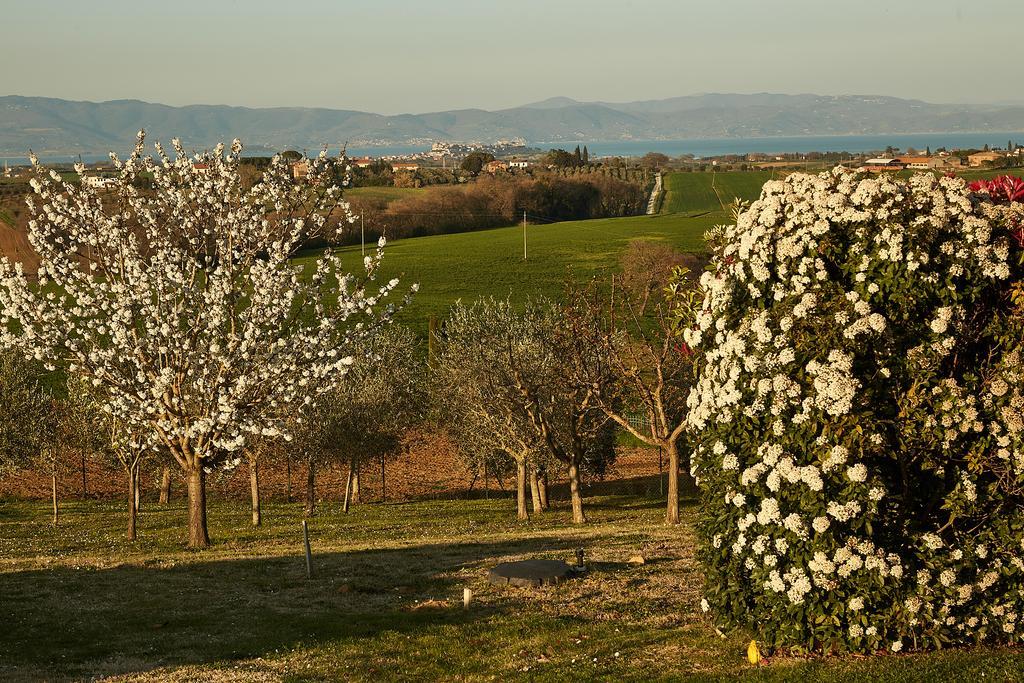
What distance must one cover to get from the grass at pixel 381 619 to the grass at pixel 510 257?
5730cm

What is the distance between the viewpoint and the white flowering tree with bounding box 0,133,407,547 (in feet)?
84.2

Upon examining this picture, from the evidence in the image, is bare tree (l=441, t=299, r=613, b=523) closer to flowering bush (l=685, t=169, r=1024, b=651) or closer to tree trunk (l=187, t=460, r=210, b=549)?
tree trunk (l=187, t=460, r=210, b=549)

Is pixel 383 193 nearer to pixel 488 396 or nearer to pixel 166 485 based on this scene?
pixel 488 396

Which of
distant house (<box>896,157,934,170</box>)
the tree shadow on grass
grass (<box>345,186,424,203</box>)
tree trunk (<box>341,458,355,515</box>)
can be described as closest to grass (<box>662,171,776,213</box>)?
grass (<box>345,186,424,203</box>)

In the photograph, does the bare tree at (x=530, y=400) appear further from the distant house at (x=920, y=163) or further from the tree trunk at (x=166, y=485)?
the distant house at (x=920, y=163)

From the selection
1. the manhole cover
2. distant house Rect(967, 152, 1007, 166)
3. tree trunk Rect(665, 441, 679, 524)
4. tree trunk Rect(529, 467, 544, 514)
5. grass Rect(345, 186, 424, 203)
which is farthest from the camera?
grass Rect(345, 186, 424, 203)

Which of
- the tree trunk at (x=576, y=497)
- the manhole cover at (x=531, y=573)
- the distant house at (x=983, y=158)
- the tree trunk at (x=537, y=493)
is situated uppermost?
the distant house at (x=983, y=158)

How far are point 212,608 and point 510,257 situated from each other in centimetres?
9096

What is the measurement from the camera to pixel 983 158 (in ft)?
372

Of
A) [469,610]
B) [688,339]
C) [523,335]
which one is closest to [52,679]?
[469,610]

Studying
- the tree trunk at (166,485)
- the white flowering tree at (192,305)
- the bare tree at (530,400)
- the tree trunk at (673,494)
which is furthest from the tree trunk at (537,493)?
the white flowering tree at (192,305)

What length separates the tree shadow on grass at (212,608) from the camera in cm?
1648

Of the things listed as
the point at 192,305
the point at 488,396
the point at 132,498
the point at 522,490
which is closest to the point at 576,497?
the point at 522,490

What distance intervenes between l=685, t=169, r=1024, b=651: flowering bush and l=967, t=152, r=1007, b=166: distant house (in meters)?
99.7
